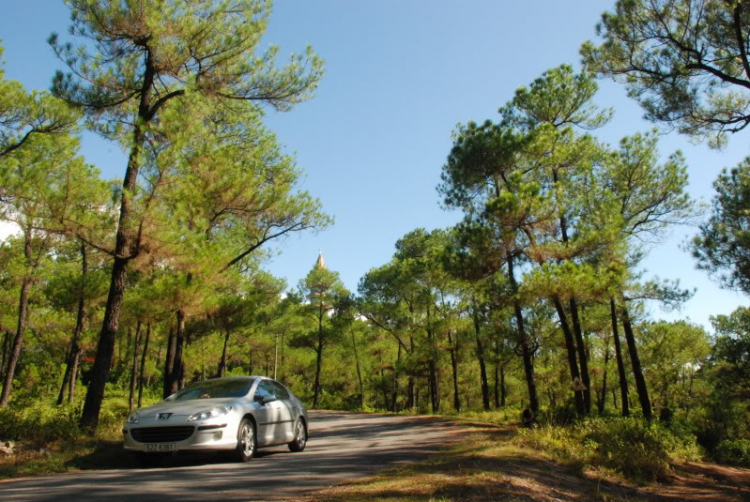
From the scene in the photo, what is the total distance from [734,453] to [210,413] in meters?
22.6

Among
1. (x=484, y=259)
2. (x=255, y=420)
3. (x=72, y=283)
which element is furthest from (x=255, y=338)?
(x=255, y=420)

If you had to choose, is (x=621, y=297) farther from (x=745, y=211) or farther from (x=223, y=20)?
(x=223, y=20)

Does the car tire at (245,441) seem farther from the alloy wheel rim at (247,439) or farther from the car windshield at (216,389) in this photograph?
the car windshield at (216,389)

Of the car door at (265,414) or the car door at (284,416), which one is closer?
the car door at (265,414)

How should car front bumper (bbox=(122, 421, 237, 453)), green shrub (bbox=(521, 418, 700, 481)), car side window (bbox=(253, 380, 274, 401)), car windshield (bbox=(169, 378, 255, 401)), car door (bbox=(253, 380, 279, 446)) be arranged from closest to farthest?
car front bumper (bbox=(122, 421, 237, 453))
car door (bbox=(253, 380, 279, 446))
car windshield (bbox=(169, 378, 255, 401))
car side window (bbox=(253, 380, 274, 401))
green shrub (bbox=(521, 418, 700, 481))

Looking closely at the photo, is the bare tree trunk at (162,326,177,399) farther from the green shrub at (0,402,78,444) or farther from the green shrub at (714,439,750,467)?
the green shrub at (714,439,750,467)

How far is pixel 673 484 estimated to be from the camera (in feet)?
31.9

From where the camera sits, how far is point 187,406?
7.70 m

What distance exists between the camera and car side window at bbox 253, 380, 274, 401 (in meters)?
8.59

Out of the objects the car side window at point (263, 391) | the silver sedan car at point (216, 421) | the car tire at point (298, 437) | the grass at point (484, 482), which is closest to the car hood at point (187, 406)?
the silver sedan car at point (216, 421)

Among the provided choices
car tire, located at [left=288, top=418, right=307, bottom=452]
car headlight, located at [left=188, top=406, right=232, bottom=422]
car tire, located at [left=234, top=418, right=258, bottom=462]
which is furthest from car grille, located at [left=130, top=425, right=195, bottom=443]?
car tire, located at [left=288, top=418, right=307, bottom=452]

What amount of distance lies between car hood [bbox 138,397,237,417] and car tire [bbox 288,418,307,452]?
1.93m

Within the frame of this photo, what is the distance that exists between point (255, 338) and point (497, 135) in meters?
26.9

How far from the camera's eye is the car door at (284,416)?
8.95 m
